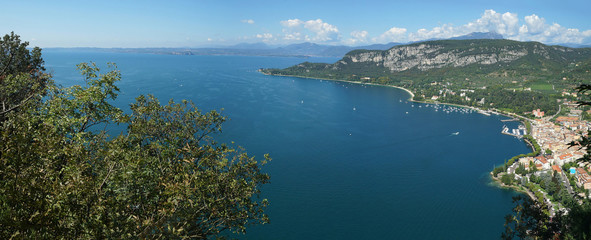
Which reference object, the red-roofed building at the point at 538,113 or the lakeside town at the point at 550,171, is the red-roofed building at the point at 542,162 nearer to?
the lakeside town at the point at 550,171

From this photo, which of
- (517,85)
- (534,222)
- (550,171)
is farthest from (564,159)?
(517,85)

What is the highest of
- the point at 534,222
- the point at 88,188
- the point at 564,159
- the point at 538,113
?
the point at 88,188

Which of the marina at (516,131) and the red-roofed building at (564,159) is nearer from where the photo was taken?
the red-roofed building at (564,159)

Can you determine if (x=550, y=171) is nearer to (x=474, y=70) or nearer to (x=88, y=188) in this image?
(x=88, y=188)

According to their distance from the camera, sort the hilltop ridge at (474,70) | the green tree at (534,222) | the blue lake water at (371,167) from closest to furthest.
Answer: the green tree at (534,222) < the blue lake water at (371,167) < the hilltop ridge at (474,70)

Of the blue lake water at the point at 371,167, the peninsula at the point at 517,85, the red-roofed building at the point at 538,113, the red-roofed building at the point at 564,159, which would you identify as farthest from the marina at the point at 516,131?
the red-roofed building at the point at 564,159

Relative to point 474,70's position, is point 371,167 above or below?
below
